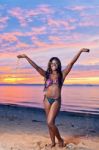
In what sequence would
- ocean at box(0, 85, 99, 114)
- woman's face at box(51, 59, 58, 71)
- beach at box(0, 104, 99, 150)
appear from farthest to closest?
ocean at box(0, 85, 99, 114) → beach at box(0, 104, 99, 150) → woman's face at box(51, 59, 58, 71)

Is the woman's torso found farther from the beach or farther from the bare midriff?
the beach

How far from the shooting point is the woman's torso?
10250mm

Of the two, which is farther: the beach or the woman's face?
the beach

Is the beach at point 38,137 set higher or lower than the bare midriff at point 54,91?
lower

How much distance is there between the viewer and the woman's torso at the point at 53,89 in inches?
404

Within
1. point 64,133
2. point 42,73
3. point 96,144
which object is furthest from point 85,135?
point 42,73

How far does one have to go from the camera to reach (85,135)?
12.9 m

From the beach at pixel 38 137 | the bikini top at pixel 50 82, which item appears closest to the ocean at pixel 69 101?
the beach at pixel 38 137

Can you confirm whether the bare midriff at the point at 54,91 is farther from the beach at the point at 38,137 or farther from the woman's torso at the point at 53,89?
the beach at the point at 38,137

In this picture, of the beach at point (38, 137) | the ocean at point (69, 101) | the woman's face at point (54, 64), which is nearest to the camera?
the woman's face at point (54, 64)

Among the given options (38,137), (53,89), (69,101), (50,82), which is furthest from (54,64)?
(69,101)

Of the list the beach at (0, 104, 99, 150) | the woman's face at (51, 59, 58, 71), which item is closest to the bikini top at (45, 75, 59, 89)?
the woman's face at (51, 59, 58, 71)

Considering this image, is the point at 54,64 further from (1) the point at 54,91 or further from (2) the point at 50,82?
(1) the point at 54,91

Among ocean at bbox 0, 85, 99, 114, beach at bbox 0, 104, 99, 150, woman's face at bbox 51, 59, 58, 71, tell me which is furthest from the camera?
ocean at bbox 0, 85, 99, 114
